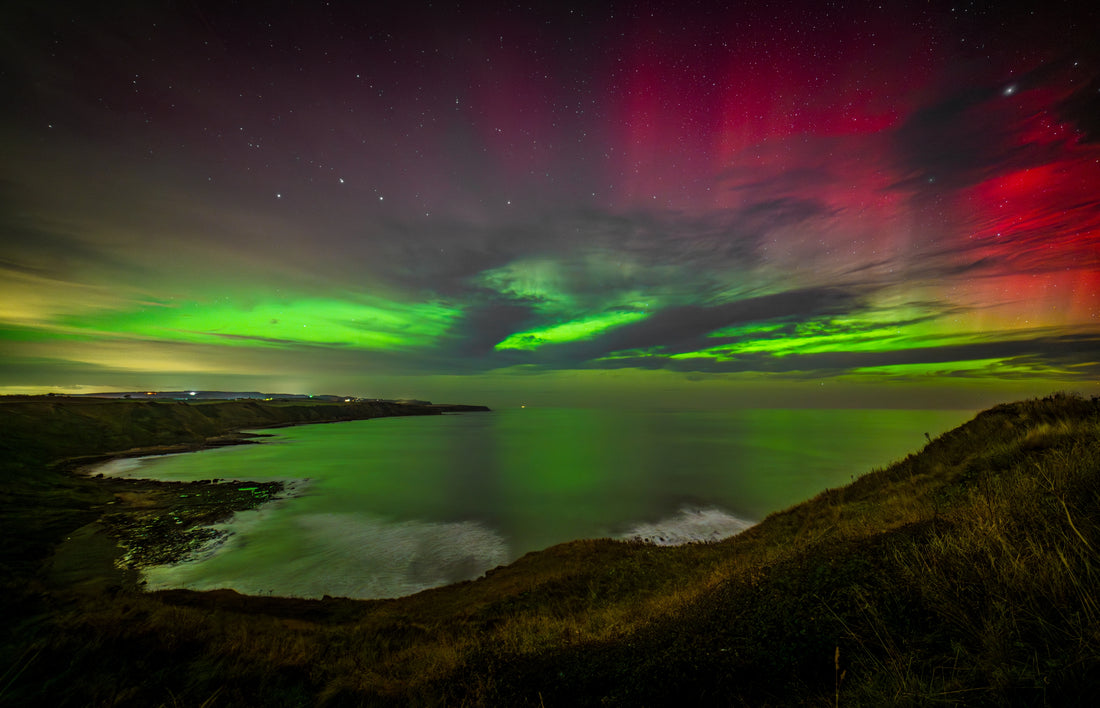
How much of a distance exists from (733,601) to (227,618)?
1291cm

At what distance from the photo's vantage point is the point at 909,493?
1169 centimetres

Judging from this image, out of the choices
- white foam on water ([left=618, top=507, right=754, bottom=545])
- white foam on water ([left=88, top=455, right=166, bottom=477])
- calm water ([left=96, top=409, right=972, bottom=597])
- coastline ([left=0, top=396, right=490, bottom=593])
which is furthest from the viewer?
white foam on water ([left=88, top=455, right=166, bottom=477])

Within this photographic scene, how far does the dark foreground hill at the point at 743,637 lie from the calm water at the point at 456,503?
8.19m

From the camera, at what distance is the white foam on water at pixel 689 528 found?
21562mm

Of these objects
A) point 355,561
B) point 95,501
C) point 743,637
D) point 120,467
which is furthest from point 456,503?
point 120,467

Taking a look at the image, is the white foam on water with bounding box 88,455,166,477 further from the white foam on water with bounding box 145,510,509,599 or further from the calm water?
the white foam on water with bounding box 145,510,509,599

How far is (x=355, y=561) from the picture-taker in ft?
61.8

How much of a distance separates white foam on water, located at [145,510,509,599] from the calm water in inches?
3.5

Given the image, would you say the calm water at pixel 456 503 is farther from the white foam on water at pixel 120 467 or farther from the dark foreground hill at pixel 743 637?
the dark foreground hill at pixel 743 637

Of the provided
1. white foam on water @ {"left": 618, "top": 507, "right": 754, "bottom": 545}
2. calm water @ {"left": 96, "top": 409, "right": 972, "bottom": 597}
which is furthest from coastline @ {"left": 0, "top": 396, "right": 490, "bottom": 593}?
white foam on water @ {"left": 618, "top": 507, "right": 754, "bottom": 545}

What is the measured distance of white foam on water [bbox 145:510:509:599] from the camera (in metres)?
15.7

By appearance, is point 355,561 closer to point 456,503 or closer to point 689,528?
point 456,503

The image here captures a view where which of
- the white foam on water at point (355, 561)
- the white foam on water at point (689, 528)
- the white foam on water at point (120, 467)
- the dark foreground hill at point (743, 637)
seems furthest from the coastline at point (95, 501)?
the white foam on water at point (689, 528)

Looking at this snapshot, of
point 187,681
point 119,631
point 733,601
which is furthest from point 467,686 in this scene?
point 119,631
